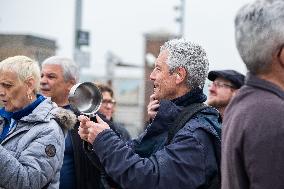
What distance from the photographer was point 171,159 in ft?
10.5

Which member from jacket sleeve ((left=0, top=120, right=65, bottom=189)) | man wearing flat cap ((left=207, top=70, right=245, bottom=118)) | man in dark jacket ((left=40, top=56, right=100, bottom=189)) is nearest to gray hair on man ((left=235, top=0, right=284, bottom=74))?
jacket sleeve ((left=0, top=120, right=65, bottom=189))

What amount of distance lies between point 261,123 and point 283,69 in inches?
9.6

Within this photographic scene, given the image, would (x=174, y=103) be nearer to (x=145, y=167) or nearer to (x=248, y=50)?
(x=145, y=167)

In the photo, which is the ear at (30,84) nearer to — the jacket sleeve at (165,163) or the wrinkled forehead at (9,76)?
the wrinkled forehead at (9,76)

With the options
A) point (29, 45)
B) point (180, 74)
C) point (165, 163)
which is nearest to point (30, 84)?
point (180, 74)

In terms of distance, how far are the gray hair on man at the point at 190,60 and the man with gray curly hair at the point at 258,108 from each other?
1.26m

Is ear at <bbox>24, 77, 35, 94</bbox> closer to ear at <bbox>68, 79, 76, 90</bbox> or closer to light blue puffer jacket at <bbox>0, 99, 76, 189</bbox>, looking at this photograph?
light blue puffer jacket at <bbox>0, 99, 76, 189</bbox>

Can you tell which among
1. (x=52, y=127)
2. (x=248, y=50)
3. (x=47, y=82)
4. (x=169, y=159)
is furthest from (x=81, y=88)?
(x=47, y=82)

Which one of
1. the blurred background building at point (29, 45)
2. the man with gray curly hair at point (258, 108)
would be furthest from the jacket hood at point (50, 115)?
the blurred background building at point (29, 45)

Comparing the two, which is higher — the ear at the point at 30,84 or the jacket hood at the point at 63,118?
the ear at the point at 30,84

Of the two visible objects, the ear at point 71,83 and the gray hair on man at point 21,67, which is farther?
the ear at point 71,83

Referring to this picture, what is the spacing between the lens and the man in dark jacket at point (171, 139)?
3.20 meters

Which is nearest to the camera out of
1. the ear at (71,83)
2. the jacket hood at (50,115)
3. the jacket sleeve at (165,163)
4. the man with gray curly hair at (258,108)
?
the man with gray curly hair at (258,108)

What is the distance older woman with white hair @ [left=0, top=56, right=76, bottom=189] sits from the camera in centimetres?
361
